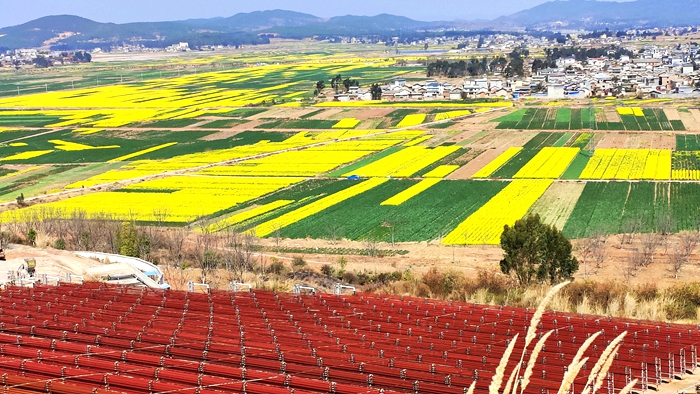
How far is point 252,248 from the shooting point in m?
38.3

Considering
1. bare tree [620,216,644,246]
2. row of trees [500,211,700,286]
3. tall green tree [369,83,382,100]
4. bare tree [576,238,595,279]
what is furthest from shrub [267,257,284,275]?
tall green tree [369,83,382,100]

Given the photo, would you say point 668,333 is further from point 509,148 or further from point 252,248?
point 509,148

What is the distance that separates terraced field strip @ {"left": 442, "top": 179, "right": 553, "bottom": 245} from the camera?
39.5 m

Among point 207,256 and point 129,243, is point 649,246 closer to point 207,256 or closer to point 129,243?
Result: point 207,256

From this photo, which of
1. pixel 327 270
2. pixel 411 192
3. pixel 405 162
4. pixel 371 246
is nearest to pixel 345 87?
pixel 405 162

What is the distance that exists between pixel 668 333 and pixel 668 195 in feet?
106

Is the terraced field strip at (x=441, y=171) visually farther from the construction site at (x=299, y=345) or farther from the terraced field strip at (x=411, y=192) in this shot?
the construction site at (x=299, y=345)

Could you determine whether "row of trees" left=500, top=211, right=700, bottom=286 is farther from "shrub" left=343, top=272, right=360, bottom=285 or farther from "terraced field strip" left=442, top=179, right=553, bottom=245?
"shrub" left=343, top=272, right=360, bottom=285

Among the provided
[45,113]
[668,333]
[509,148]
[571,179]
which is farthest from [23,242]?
[45,113]

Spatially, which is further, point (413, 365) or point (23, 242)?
point (23, 242)

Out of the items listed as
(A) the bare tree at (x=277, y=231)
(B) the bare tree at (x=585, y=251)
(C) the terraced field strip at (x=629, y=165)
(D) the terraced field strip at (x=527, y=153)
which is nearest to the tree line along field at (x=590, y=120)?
(D) the terraced field strip at (x=527, y=153)

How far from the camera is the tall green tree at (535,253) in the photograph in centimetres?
2933

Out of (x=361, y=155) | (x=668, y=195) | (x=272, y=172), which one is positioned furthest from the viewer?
(x=361, y=155)

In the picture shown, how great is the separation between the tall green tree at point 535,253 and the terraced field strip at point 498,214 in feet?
28.6
